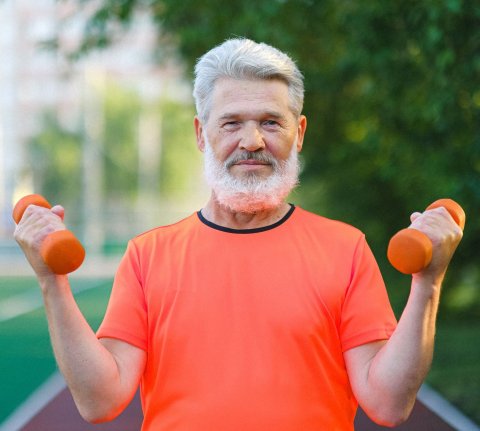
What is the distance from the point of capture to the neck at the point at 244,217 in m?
2.58

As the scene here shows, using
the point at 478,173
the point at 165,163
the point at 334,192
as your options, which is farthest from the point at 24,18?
the point at 478,173

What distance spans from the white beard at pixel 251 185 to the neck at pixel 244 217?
0.02 m

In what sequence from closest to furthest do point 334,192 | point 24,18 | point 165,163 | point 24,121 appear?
point 334,192
point 165,163
point 24,121
point 24,18

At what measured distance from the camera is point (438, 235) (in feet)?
6.86

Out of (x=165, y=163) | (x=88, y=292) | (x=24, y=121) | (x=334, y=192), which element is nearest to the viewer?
(x=334, y=192)

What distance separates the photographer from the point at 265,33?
736 centimetres

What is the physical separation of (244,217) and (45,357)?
26.6 feet

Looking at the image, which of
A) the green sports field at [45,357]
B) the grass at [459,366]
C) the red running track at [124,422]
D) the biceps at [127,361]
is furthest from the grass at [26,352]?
the biceps at [127,361]

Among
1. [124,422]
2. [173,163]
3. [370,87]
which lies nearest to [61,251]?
[124,422]

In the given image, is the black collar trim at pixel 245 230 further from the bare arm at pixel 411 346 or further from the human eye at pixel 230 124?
the bare arm at pixel 411 346

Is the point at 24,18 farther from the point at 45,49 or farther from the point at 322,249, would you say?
the point at 322,249

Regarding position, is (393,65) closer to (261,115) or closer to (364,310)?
(261,115)

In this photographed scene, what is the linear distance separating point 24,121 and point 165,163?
29847 mm

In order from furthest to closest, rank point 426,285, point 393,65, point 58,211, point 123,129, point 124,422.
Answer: point 123,129, point 393,65, point 124,422, point 58,211, point 426,285
